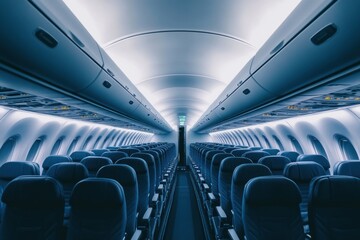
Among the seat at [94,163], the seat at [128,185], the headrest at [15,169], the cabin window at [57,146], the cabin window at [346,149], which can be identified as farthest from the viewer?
the cabin window at [57,146]

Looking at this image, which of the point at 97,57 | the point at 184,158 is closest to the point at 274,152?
the point at 97,57

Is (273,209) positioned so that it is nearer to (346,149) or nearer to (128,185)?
(128,185)

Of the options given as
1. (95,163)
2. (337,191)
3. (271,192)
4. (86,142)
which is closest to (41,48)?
(271,192)

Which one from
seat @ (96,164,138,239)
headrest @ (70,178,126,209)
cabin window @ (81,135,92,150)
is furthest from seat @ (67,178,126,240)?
cabin window @ (81,135,92,150)

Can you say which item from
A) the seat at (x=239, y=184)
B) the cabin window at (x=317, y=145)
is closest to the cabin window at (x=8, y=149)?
the seat at (x=239, y=184)

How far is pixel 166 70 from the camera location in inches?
249

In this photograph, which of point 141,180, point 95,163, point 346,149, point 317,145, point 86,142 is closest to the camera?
point 141,180

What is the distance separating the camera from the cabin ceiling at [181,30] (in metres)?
3.07

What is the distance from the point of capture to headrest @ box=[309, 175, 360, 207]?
226 centimetres

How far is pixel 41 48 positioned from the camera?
6.17 ft

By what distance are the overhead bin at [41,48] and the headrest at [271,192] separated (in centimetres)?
230

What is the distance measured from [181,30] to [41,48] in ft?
8.37

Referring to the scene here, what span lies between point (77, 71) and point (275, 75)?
241 centimetres

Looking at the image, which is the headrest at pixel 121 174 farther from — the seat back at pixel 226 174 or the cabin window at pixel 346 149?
the cabin window at pixel 346 149
